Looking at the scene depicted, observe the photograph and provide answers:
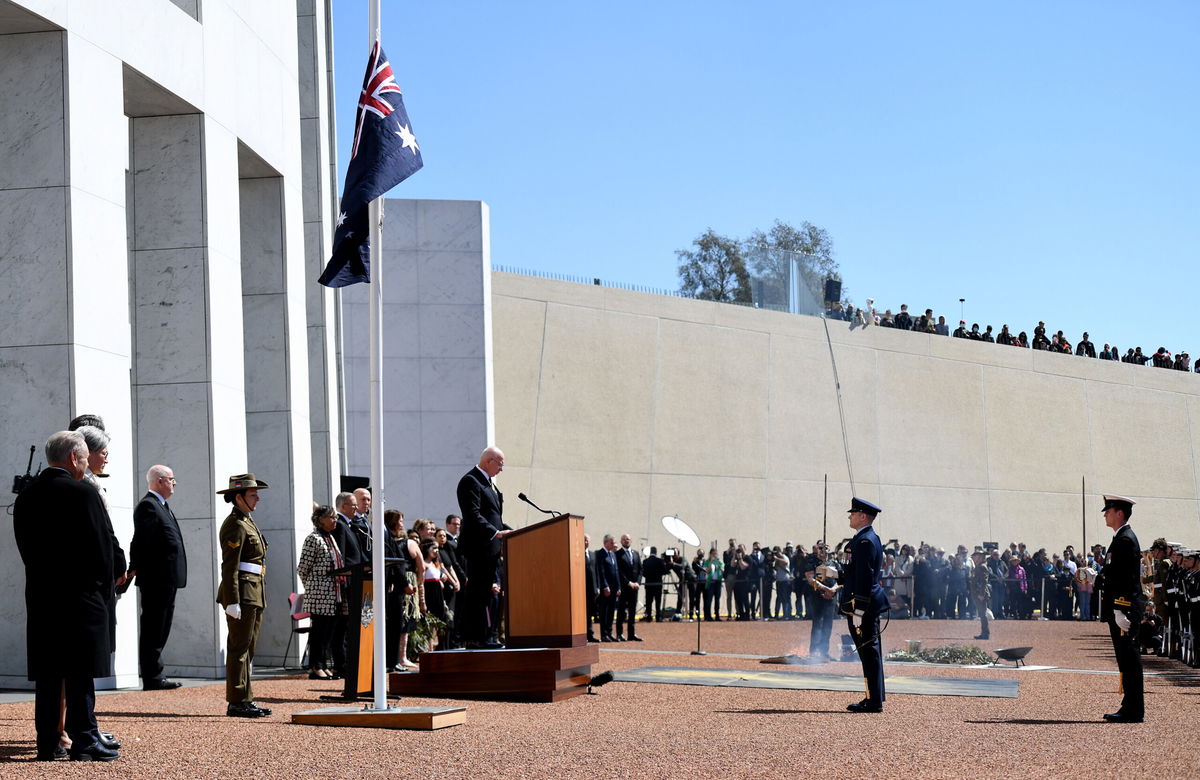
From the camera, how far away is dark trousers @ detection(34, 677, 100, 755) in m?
6.92

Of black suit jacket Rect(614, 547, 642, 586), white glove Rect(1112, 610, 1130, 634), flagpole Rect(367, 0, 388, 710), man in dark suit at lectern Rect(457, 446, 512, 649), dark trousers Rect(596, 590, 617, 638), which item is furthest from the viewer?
black suit jacket Rect(614, 547, 642, 586)

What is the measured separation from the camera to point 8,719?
27.9 ft

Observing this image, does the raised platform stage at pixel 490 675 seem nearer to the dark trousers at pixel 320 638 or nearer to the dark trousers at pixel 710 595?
the dark trousers at pixel 320 638

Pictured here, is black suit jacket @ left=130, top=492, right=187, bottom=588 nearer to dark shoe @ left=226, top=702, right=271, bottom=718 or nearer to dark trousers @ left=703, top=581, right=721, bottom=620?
dark shoe @ left=226, top=702, right=271, bottom=718

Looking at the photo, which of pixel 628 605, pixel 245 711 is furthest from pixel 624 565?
pixel 245 711

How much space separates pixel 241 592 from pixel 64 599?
8.32 ft

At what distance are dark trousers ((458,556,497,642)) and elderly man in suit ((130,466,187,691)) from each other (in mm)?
2413

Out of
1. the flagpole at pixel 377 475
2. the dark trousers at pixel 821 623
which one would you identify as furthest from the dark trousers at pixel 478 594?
the dark trousers at pixel 821 623

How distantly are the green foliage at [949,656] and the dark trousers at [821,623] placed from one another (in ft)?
4.77

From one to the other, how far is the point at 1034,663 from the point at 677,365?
66.1 ft

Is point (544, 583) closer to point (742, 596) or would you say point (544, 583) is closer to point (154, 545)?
point (154, 545)

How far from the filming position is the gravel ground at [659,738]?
22.9 feet

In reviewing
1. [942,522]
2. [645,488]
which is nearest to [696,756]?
[645,488]

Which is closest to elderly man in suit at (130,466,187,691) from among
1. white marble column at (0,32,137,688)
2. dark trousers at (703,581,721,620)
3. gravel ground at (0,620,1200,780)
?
white marble column at (0,32,137,688)
